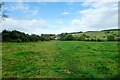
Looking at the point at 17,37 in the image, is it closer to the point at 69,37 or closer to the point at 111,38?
the point at 69,37

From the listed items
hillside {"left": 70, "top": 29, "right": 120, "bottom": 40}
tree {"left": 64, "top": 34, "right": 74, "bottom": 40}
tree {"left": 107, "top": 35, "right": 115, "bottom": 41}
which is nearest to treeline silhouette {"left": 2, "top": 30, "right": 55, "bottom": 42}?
tree {"left": 64, "top": 34, "right": 74, "bottom": 40}

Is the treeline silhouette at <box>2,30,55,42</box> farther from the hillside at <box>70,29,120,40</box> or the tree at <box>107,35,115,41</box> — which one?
the tree at <box>107,35,115,41</box>

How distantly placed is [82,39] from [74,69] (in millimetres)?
32822

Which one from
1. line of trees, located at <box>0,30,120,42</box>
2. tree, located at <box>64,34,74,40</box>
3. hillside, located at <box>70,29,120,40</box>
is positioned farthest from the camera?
hillside, located at <box>70,29,120,40</box>

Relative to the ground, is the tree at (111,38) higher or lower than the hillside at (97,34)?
lower

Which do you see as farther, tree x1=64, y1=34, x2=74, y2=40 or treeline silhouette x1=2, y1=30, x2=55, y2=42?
tree x1=64, y1=34, x2=74, y2=40

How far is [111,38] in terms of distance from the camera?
4544 centimetres

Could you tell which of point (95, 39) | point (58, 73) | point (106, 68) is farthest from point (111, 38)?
point (58, 73)

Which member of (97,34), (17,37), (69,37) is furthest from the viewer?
(97,34)

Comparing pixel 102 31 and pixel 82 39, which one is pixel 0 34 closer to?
pixel 82 39

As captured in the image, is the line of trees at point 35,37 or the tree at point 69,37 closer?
the line of trees at point 35,37

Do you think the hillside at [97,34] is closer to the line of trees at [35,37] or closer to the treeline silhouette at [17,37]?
the line of trees at [35,37]

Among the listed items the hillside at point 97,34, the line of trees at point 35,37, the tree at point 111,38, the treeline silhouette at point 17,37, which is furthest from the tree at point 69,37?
the tree at point 111,38

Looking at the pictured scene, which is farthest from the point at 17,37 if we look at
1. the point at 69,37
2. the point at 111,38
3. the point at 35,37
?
the point at 111,38
